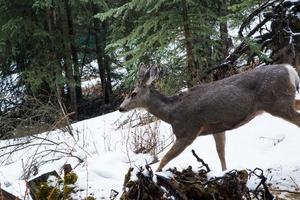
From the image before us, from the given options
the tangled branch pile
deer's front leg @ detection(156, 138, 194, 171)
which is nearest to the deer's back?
deer's front leg @ detection(156, 138, 194, 171)

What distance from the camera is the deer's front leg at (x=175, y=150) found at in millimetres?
5516

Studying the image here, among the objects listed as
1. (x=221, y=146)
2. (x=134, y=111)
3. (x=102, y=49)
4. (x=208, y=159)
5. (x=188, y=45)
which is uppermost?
(x=102, y=49)

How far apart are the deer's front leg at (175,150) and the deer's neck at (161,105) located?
40cm

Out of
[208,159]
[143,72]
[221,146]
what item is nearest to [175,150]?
[221,146]

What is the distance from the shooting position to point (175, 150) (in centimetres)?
557

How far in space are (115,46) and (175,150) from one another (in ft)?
17.7

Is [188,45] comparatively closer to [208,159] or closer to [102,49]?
[208,159]

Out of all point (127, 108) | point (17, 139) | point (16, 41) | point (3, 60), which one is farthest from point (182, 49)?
point (3, 60)

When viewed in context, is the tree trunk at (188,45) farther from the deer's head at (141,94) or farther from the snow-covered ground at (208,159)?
the deer's head at (141,94)

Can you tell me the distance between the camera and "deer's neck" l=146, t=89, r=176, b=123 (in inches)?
239

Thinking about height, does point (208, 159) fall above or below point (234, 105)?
below

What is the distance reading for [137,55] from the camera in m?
10.2

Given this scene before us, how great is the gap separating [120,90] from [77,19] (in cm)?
305

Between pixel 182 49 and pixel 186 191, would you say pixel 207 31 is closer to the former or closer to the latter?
pixel 182 49
